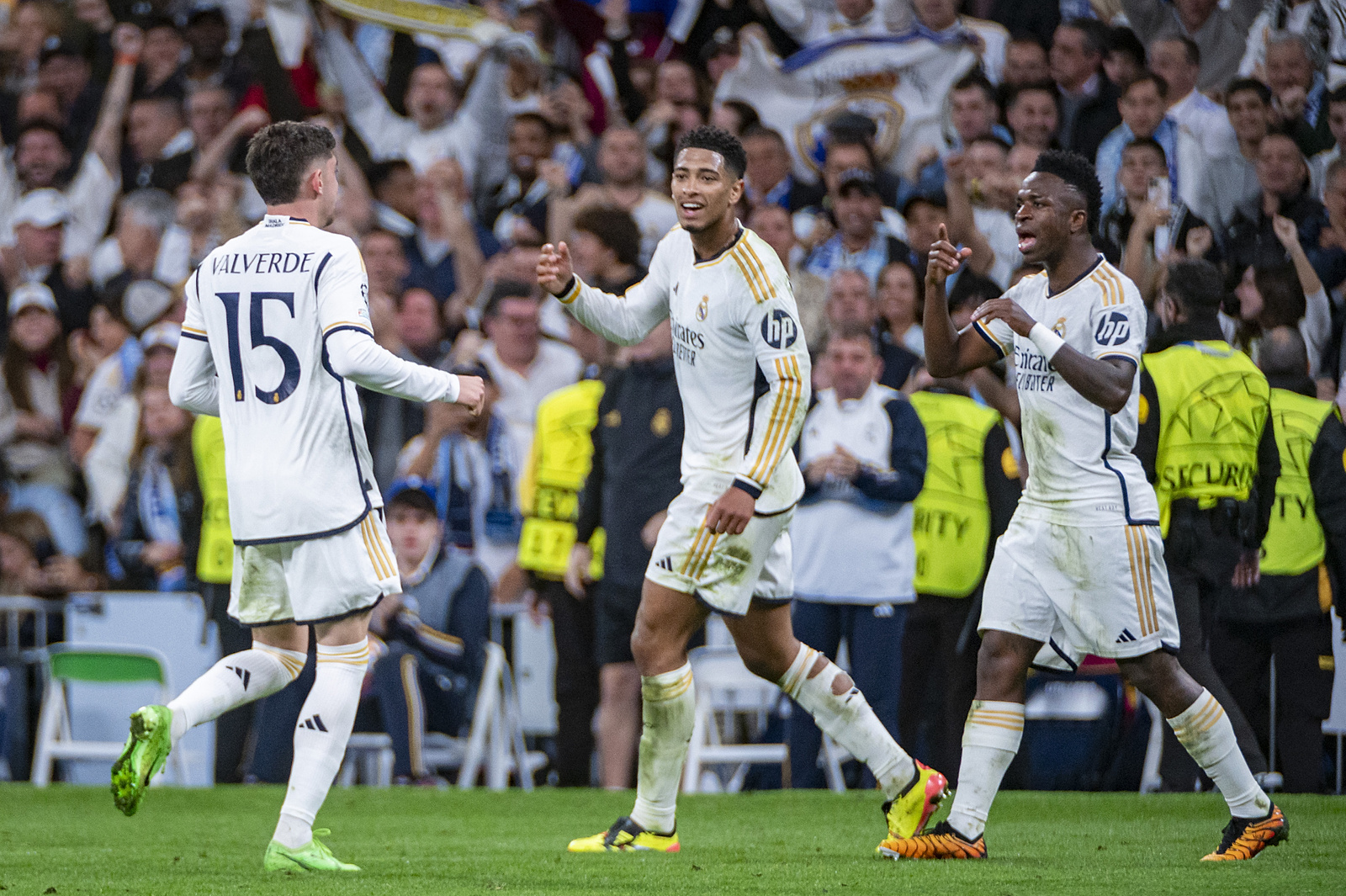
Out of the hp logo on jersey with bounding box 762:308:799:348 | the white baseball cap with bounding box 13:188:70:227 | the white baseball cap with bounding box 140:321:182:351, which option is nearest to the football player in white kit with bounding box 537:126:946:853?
the hp logo on jersey with bounding box 762:308:799:348

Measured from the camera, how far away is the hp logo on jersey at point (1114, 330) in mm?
5395

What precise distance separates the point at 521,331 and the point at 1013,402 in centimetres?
395

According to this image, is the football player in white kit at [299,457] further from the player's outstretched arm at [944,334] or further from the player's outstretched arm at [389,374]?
the player's outstretched arm at [944,334]

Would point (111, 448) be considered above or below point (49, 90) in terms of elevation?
below

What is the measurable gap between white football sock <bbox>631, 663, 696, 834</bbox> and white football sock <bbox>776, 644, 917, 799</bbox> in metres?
0.37

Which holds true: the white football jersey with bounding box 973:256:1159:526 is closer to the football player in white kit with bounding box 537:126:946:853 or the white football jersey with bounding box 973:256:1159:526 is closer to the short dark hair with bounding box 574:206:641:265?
the football player in white kit with bounding box 537:126:946:853

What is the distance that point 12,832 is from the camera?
712 centimetres

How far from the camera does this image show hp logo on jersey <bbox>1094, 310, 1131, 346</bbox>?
539cm

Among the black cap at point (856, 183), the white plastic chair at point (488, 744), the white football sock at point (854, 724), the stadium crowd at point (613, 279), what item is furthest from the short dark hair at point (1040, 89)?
the white football sock at point (854, 724)

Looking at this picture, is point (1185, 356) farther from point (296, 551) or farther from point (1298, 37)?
point (296, 551)

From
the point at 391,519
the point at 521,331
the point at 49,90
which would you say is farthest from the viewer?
the point at 49,90

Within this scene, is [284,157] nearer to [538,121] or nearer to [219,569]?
[219,569]

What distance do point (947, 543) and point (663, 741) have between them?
370 cm

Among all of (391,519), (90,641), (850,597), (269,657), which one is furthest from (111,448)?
(269,657)
